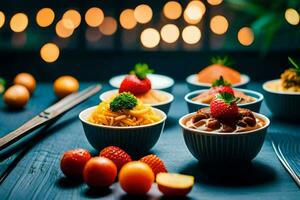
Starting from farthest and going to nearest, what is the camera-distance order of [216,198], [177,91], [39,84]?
[39,84]
[177,91]
[216,198]

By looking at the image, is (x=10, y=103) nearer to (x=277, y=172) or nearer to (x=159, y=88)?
(x=159, y=88)

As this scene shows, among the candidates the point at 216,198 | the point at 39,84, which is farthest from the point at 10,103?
the point at 216,198

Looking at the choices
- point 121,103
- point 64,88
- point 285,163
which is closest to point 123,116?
point 121,103

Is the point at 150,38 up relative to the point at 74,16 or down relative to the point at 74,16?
down

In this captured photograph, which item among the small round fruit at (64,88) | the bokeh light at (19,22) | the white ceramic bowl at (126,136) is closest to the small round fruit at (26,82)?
the small round fruit at (64,88)

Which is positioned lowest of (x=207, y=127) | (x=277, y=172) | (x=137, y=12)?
(x=277, y=172)

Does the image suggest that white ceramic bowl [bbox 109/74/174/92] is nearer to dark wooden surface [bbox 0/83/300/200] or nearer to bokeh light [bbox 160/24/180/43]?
dark wooden surface [bbox 0/83/300/200]

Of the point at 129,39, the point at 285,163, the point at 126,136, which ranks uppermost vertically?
the point at 129,39

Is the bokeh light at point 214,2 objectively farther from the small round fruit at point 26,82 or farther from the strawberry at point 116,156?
the strawberry at point 116,156

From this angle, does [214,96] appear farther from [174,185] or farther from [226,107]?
[174,185]
